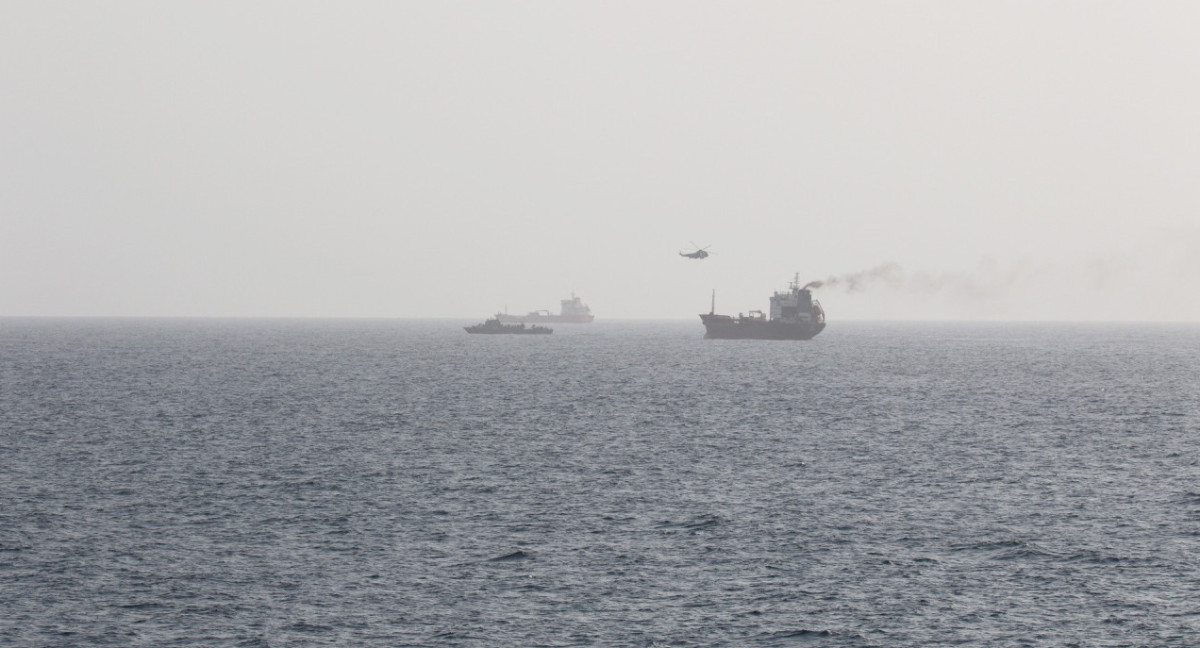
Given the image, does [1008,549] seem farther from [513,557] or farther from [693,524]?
[513,557]

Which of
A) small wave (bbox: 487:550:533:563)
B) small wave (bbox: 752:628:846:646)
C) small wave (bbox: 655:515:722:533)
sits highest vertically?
small wave (bbox: 655:515:722:533)

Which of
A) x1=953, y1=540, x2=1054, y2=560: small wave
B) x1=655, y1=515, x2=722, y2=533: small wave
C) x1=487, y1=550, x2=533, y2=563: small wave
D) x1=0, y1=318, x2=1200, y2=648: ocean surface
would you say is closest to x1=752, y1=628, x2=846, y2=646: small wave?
x1=0, y1=318, x2=1200, y2=648: ocean surface

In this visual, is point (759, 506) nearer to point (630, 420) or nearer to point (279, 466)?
point (279, 466)

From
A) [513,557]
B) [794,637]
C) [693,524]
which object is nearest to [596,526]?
[693,524]

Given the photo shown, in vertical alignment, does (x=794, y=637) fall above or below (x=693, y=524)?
below

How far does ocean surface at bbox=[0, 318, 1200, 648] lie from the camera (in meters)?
32.3

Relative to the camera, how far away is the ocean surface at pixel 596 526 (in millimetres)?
32281

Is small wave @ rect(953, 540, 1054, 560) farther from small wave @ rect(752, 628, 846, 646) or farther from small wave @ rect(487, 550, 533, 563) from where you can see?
small wave @ rect(487, 550, 533, 563)

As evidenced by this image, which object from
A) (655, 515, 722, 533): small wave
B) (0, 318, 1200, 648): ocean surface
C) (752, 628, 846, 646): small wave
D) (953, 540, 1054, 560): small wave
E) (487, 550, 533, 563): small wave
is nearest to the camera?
(752, 628, 846, 646): small wave

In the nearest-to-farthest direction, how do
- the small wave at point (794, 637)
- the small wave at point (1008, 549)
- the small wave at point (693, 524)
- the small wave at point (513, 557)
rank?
the small wave at point (794, 637), the small wave at point (513, 557), the small wave at point (1008, 549), the small wave at point (693, 524)

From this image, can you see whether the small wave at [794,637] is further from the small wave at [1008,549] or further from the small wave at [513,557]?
the small wave at [1008,549]

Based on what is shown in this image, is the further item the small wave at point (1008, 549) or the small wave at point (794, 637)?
the small wave at point (1008, 549)

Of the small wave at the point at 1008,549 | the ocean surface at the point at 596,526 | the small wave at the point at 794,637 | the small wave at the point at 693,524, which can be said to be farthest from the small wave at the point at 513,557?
the small wave at the point at 1008,549

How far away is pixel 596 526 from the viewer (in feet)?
147
